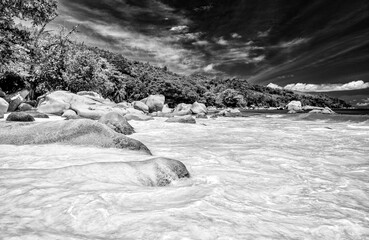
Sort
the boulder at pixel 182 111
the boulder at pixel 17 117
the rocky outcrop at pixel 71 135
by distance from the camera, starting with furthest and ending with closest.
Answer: the boulder at pixel 182 111
the boulder at pixel 17 117
the rocky outcrop at pixel 71 135

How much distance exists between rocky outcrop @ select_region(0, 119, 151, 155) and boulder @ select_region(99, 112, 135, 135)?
3328 mm

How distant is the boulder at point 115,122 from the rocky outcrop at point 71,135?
333 cm

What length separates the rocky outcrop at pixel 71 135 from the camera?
18.9ft

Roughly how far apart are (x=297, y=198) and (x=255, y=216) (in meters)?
1.10

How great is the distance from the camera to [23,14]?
40.7ft

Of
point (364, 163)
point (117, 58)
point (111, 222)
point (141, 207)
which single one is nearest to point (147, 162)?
point (141, 207)

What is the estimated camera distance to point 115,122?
9.86 m

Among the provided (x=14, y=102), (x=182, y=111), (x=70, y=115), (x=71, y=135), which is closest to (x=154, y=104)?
(x=182, y=111)

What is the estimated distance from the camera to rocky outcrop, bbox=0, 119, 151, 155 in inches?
226

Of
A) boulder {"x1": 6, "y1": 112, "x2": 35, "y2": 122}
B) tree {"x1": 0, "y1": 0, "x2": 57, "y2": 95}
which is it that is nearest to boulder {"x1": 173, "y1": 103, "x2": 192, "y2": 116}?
tree {"x1": 0, "y1": 0, "x2": 57, "y2": 95}

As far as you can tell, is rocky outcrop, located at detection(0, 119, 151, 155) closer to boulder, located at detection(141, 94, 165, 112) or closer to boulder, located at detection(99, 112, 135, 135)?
boulder, located at detection(99, 112, 135, 135)

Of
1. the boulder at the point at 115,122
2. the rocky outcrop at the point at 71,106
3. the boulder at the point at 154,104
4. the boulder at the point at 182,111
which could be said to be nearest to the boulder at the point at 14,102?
the rocky outcrop at the point at 71,106

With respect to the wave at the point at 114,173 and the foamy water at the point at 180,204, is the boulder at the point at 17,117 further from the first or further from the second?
the wave at the point at 114,173

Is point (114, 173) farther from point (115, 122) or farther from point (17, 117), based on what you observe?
point (17, 117)
